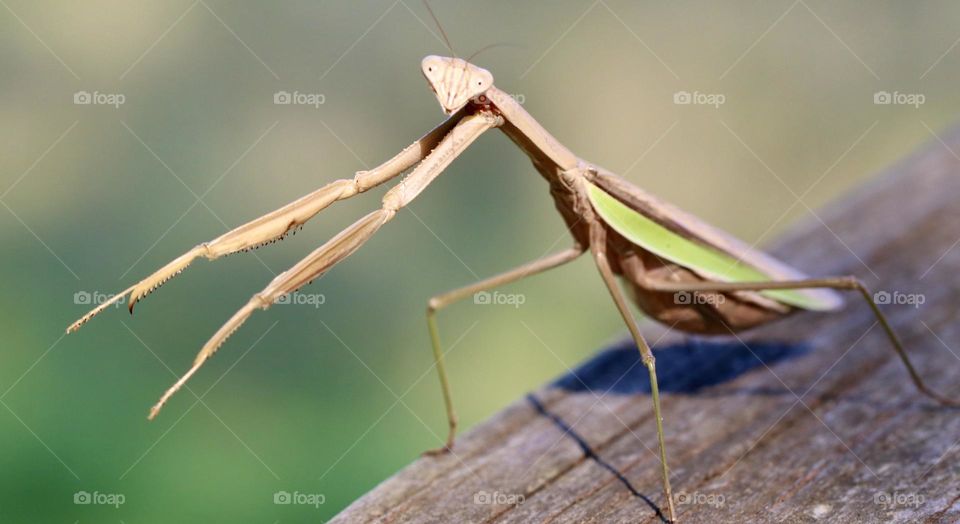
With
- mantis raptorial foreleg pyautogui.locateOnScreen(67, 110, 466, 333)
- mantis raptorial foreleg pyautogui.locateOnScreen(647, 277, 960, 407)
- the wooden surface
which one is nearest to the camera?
mantis raptorial foreleg pyautogui.locateOnScreen(67, 110, 466, 333)
